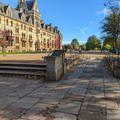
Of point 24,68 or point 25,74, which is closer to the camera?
point 25,74

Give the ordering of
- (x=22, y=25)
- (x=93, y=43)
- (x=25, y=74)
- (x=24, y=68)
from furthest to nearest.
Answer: (x=93, y=43), (x=22, y=25), (x=24, y=68), (x=25, y=74)

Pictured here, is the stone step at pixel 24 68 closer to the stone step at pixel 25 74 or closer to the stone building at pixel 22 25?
the stone step at pixel 25 74

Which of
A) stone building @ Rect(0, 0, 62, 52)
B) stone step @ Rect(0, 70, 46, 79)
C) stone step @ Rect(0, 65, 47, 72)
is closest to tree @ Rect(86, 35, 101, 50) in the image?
stone building @ Rect(0, 0, 62, 52)

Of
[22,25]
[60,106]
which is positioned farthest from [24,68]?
[22,25]

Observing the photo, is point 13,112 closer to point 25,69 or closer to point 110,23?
point 25,69

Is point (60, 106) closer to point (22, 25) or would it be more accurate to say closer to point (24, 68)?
point (24, 68)

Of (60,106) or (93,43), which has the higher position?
(93,43)

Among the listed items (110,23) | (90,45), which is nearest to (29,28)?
(110,23)

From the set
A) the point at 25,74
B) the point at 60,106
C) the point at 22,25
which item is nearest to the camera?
the point at 60,106

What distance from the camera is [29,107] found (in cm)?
344

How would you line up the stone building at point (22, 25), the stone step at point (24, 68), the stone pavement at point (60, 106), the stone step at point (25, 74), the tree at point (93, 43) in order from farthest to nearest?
the tree at point (93, 43) < the stone building at point (22, 25) < the stone step at point (24, 68) < the stone step at point (25, 74) < the stone pavement at point (60, 106)

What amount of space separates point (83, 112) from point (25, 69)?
18.2ft

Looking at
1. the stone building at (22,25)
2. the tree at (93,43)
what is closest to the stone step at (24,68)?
the stone building at (22,25)

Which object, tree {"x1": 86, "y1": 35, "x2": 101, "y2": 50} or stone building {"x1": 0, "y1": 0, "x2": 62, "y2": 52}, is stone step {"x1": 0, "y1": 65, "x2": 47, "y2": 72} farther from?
tree {"x1": 86, "y1": 35, "x2": 101, "y2": 50}
